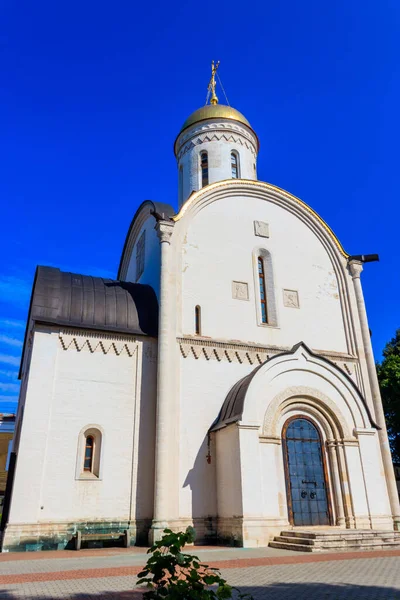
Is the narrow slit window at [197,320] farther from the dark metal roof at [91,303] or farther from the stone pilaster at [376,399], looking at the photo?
the stone pilaster at [376,399]

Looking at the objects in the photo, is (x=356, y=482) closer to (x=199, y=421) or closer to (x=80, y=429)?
(x=199, y=421)

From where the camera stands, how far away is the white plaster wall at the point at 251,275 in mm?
A: 15125

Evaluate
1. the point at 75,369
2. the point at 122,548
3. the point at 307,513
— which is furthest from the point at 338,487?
the point at 75,369

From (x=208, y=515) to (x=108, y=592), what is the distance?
708 centimetres

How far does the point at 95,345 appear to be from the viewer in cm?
1354

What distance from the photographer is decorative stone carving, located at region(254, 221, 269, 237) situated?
55.3ft

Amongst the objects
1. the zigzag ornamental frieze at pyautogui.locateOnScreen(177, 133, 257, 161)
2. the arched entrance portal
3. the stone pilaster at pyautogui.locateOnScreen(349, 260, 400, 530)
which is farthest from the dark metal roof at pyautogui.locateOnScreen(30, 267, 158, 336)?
the zigzag ornamental frieze at pyautogui.locateOnScreen(177, 133, 257, 161)

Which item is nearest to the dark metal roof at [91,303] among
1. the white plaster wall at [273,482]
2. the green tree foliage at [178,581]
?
the white plaster wall at [273,482]

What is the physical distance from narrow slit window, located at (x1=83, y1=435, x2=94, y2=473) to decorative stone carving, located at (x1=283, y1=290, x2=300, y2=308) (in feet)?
25.0

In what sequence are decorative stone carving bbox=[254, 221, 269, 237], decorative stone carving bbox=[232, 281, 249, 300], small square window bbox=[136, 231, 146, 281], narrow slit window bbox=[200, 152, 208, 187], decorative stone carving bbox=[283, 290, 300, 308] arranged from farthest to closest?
1. narrow slit window bbox=[200, 152, 208, 187]
2. small square window bbox=[136, 231, 146, 281]
3. decorative stone carving bbox=[254, 221, 269, 237]
4. decorative stone carving bbox=[283, 290, 300, 308]
5. decorative stone carving bbox=[232, 281, 249, 300]

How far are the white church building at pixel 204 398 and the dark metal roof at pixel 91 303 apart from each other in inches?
1.9

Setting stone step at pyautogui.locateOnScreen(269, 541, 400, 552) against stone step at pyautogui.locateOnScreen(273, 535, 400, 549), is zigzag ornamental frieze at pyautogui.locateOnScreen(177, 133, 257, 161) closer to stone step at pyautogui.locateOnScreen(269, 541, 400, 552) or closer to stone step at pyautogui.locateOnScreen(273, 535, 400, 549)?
stone step at pyautogui.locateOnScreen(273, 535, 400, 549)

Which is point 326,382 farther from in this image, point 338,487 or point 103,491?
point 103,491

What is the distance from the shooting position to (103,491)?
39.9ft
